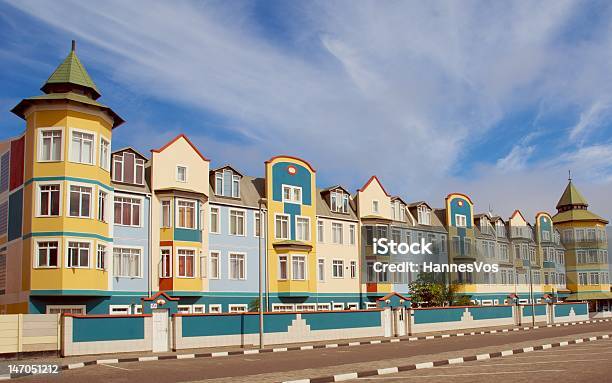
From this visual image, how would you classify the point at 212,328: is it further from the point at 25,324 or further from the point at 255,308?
the point at 255,308

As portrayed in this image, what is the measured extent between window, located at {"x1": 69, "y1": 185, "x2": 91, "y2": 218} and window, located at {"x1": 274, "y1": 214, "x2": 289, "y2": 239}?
54.8 ft

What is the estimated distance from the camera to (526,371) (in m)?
19.5

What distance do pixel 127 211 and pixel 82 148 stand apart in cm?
592

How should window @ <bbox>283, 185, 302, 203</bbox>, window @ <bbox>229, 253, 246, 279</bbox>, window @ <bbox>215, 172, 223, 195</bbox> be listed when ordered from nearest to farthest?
window @ <bbox>229, 253, 246, 279</bbox>
window @ <bbox>215, 172, 223, 195</bbox>
window @ <bbox>283, 185, 302, 203</bbox>

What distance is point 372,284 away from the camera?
2211 inches

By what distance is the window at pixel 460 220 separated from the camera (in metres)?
68.7

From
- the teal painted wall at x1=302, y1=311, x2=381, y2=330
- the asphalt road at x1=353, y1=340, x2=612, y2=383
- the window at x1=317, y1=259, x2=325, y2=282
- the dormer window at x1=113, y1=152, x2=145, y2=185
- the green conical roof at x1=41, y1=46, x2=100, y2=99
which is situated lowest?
the asphalt road at x1=353, y1=340, x2=612, y2=383

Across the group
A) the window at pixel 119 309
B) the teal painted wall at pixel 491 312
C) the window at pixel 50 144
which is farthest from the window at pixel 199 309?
the teal painted wall at pixel 491 312

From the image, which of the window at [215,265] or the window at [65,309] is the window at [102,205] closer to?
the window at [65,309]

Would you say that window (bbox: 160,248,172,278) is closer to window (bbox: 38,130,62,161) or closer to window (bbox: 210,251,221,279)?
window (bbox: 210,251,221,279)

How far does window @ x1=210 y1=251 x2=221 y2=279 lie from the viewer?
45719mm

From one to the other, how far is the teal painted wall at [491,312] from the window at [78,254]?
28421 mm

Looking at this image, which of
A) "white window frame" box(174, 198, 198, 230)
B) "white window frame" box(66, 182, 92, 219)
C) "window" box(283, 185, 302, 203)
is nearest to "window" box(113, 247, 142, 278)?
"white window frame" box(174, 198, 198, 230)

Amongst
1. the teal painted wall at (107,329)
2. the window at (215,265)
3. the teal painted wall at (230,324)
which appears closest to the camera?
the teal painted wall at (107,329)
